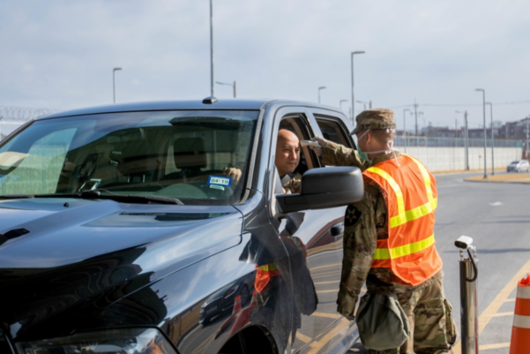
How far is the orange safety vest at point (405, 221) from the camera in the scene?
3.29 meters

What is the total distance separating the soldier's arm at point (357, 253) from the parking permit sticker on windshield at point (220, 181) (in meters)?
0.77

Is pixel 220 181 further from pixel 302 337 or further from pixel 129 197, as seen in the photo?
pixel 302 337

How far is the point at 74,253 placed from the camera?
1960mm

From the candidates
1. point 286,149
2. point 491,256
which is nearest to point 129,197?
point 286,149

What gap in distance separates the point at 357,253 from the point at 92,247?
1.60 metres

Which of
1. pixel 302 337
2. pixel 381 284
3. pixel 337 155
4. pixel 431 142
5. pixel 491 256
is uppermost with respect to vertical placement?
pixel 431 142

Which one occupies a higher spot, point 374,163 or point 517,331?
point 374,163

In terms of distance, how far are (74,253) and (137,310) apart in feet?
1.00

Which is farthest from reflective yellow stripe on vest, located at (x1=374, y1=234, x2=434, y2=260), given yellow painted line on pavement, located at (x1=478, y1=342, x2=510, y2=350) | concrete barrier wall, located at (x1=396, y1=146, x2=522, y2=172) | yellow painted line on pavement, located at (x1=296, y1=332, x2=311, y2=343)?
concrete barrier wall, located at (x1=396, y1=146, x2=522, y2=172)

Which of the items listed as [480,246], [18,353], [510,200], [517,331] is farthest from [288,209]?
[510,200]

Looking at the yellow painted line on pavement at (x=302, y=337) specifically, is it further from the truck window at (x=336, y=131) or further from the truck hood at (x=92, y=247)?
the truck window at (x=336, y=131)

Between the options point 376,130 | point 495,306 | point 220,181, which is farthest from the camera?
point 495,306

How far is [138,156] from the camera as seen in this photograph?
3.27 metres

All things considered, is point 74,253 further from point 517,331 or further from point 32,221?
point 517,331
